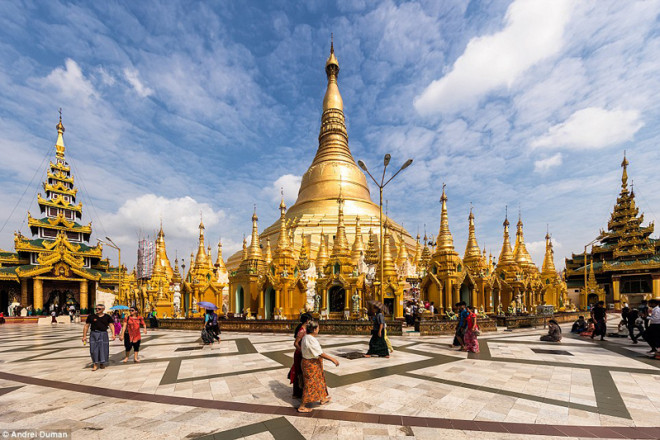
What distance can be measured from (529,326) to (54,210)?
54.3m

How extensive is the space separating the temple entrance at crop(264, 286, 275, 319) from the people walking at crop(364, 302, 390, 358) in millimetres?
15242

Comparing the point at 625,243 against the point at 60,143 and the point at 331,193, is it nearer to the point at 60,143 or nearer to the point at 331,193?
the point at 331,193

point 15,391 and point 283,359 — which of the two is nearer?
point 15,391

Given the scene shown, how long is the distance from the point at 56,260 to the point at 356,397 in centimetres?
4304

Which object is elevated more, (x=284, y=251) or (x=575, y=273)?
(x=284, y=251)

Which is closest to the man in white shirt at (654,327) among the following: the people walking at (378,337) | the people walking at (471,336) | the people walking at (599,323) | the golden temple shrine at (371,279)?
the people walking at (599,323)

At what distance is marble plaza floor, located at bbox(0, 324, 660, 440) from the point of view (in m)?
4.71

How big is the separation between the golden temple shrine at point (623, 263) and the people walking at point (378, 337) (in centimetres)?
3649

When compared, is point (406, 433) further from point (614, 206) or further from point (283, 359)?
point (614, 206)

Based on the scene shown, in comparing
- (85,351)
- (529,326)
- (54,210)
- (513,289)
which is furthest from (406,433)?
(54,210)

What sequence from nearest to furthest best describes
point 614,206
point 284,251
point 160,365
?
point 160,365 < point 284,251 < point 614,206

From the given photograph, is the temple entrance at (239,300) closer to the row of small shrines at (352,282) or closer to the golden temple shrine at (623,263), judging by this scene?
the row of small shrines at (352,282)

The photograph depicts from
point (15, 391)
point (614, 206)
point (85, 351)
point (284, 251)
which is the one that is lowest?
point (85, 351)

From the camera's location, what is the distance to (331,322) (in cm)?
1573
